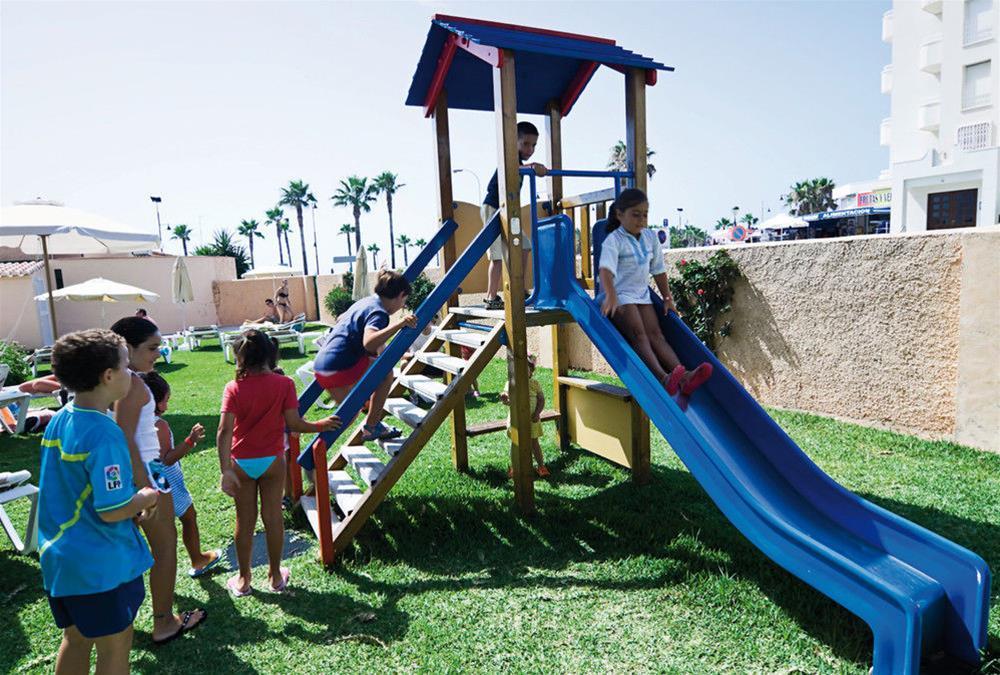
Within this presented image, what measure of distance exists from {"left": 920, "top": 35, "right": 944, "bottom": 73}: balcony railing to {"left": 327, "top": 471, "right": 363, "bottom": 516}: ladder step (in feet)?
115

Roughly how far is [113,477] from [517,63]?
14.3 feet

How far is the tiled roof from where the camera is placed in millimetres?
20844

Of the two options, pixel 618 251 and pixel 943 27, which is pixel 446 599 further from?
pixel 943 27

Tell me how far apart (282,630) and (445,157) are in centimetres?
418

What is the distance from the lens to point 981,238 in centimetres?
515

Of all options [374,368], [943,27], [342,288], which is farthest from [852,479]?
[943,27]

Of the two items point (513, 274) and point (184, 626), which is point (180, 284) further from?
point (184, 626)

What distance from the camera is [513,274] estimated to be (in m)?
4.49

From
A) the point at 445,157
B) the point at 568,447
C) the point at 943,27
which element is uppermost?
the point at 943,27

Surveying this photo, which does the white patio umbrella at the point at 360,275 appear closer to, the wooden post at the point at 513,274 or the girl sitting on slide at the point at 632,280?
the wooden post at the point at 513,274

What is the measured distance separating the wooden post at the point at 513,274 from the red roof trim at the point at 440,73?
722mm

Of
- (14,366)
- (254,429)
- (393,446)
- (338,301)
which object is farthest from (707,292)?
(338,301)

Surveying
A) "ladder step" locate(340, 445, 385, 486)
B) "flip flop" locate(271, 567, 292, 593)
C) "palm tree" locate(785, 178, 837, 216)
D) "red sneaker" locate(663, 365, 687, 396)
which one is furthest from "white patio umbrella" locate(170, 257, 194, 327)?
"palm tree" locate(785, 178, 837, 216)

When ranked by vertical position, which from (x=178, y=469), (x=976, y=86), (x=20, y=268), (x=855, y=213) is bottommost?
(x=178, y=469)
